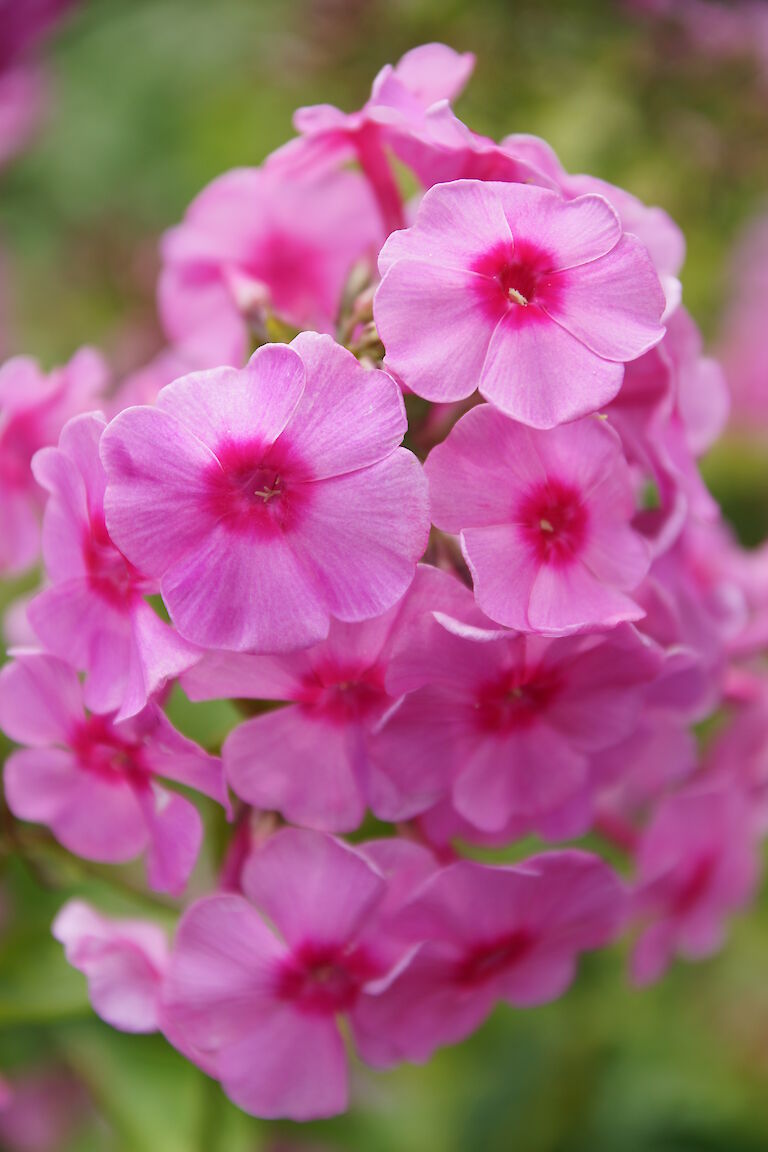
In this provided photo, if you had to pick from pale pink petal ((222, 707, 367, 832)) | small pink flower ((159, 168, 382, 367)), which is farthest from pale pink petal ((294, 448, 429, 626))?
small pink flower ((159, 168, 382, 367))

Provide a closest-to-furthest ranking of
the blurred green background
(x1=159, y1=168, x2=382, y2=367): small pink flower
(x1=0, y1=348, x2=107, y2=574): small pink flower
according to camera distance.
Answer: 1. (x1=0, y1=348, x2=107, y2=574): small pink flower
2. (x1=159, y1=168, x2=382, y2=367): small pink flower
3. the blurred green background

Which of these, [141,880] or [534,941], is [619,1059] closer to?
[141,880]

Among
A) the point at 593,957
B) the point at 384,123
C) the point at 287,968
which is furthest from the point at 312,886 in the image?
the point at 593,957

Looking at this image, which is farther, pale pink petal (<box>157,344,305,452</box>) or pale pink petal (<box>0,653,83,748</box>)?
pale pink petal (<box>0,653,83,748</box>)

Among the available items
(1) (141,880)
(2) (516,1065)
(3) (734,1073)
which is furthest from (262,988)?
(3) (734,1073)

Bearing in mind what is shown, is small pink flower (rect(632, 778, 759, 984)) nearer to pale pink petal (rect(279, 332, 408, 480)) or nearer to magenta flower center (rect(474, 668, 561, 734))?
magenta flower center (rect(474, 668, 561, 734))

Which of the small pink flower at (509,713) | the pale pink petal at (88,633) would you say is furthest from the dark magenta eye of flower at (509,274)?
the pale pink petal at (88,633)

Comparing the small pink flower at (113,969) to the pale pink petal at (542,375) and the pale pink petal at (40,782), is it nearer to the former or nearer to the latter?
the pale pink petal at (40,782)

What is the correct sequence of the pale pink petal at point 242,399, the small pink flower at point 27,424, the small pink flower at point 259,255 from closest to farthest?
the pale pink petal at point 242,399 < the small pink flower at point 27,424 < the small pink flower at point 259,255
